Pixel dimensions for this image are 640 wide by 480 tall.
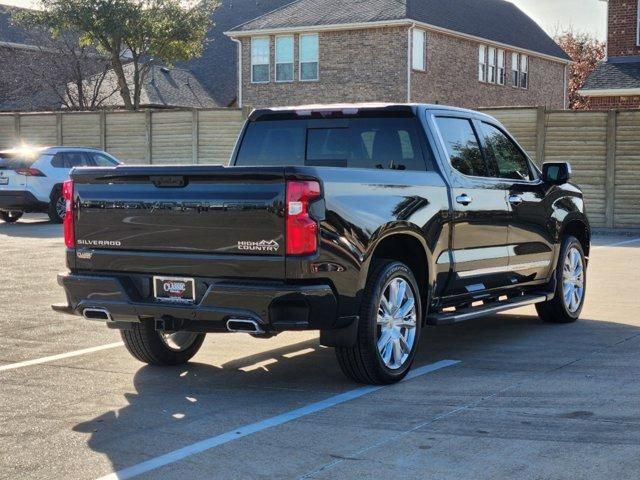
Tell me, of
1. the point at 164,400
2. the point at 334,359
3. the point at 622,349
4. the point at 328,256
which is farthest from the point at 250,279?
the point at 622,349

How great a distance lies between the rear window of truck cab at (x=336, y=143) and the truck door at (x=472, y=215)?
0.97 feet

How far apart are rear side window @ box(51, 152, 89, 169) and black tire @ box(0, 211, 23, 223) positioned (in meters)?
1.88

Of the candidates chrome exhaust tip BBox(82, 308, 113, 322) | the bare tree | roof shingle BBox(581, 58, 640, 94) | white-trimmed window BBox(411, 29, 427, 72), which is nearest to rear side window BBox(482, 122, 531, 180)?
chrome exhaust tip BBox(82, 308, 113, 322)

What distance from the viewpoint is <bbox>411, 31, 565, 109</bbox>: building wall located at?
39250 millimetres

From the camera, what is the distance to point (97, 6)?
40781 millimetres

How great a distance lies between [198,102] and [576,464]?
4431 cm

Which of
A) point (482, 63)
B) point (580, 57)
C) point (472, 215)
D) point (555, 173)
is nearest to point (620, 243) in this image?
point (555, 173)

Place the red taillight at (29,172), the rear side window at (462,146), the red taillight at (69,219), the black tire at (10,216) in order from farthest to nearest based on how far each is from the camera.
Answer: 1. the black tire at (10,216)
2. the red taillight at (29,172)
3. the rear side window at (462,146)
4. the red taillight at (69,219)

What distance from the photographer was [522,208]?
9.20 meters

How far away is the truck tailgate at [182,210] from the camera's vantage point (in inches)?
256

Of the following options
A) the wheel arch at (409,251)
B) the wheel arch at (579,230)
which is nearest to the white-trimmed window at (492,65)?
the wheel arch at (579,230)

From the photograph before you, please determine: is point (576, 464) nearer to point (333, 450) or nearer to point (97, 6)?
point (333, 450)

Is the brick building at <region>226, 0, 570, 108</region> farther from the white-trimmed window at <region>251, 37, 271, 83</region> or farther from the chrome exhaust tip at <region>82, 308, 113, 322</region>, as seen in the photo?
the chrome exhaust tip at <region>82, 308, 113, 322</region>

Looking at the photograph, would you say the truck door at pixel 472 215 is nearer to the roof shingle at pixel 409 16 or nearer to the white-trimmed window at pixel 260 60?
the roof shingle at pixel 409 16
